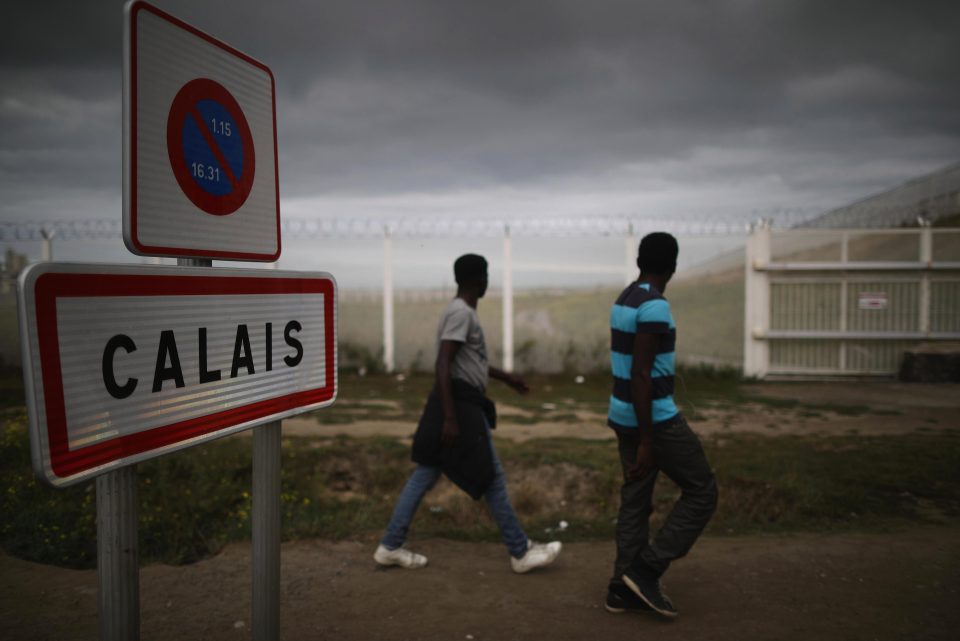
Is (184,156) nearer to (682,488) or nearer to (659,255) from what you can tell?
(659,255)

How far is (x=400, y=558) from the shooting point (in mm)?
4031

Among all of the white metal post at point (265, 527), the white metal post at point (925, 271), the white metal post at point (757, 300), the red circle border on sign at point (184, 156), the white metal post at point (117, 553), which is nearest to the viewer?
the white metal post at point (117, 553)

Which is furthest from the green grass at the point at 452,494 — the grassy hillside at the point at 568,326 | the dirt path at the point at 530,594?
the grassy hillside at the point at 568,326

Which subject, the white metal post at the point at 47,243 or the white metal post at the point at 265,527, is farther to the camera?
the white metal post at the point at 47,243

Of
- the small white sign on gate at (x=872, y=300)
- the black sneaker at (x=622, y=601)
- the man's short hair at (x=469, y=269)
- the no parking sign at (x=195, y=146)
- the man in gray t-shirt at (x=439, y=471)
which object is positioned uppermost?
the no parking sign at (x=195, y=146)

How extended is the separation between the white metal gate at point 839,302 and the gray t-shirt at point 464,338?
357 inches

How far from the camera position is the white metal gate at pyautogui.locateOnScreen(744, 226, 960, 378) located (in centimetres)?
1157

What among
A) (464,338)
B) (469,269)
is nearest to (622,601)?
(464,338)

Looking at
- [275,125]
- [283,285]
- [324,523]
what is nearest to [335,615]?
[324,523]

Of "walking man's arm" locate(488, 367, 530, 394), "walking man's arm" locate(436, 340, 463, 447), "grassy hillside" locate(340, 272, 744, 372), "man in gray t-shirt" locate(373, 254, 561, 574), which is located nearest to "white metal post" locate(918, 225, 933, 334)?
"grassy hillside" locate(340, 272, 744, 372)

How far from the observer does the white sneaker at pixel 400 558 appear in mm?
4008

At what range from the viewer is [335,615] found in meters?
3.43

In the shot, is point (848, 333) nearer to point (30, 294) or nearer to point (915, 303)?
point (915, 303)

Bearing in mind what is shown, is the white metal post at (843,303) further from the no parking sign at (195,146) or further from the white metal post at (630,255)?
the no parking sign at (195,146)
